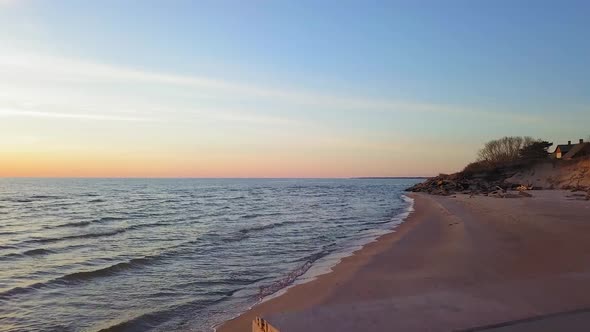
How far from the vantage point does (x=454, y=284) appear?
8.04 metres

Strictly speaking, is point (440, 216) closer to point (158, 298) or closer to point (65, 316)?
point (158, 298)

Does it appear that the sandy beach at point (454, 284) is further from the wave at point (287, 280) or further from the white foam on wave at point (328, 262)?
the wave at point (287, 280)

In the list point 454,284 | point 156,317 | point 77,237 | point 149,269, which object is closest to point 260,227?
point 77,237

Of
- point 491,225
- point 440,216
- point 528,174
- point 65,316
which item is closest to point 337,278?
point 65,316

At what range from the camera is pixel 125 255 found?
44.0ft

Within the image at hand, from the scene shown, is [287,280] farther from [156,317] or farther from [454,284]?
[454,284]

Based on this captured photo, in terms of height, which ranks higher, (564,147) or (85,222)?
(564,147)

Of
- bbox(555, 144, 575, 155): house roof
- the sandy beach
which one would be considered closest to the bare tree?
bbox(555, 144, 575, 155): house roof

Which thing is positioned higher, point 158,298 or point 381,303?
point 381,303

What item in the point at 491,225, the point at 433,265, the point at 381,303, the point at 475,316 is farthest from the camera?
the point at 491,225

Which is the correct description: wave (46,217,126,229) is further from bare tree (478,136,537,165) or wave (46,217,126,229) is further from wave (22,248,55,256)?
bare tree (478,136,537,165)

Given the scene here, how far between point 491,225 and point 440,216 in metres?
6.26

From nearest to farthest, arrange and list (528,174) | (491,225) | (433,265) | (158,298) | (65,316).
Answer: (65,316), (158,298), (433,265), (491,225), (528,174)

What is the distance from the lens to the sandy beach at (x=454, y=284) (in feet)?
15.2
